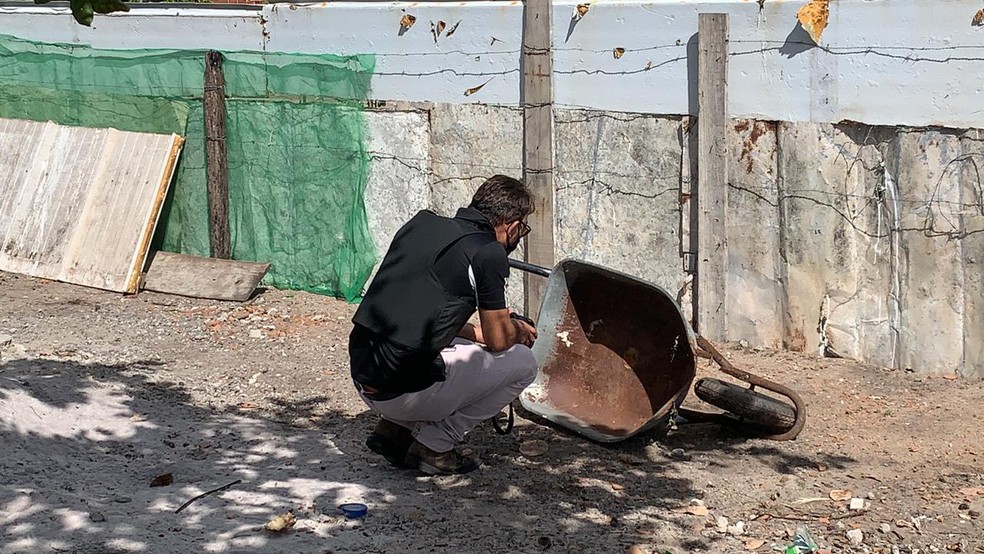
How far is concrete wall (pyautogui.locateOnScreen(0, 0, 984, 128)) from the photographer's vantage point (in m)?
6.51

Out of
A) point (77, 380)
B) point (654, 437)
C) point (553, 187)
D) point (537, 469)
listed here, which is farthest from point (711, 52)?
point (77, 380)

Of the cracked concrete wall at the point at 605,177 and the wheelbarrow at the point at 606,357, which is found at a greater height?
the cracked concrete wall at the point at 605,177

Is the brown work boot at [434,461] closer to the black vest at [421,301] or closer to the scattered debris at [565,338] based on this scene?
the black vest at [421,301]

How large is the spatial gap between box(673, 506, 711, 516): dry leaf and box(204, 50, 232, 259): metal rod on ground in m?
6.13

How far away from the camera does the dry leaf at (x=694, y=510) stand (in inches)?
199

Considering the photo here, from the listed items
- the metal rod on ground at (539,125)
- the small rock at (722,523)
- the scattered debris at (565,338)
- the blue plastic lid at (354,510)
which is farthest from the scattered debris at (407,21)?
the small rock at (722,523)

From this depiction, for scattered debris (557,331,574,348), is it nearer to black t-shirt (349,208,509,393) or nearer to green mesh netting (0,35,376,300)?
black t-shirt (349,208,509,393)

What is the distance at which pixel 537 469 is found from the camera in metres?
5.61

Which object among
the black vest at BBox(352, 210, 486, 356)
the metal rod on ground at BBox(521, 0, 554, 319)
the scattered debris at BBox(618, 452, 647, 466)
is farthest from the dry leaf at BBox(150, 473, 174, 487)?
the metal rod on ground at BBox(521, 0, 554, 319)

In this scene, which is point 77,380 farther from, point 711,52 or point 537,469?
point 711,52

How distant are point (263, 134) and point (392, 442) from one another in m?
4.85

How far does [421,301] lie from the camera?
5.01 metres

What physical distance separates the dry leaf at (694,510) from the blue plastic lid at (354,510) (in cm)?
133

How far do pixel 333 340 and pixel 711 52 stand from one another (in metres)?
3.28
